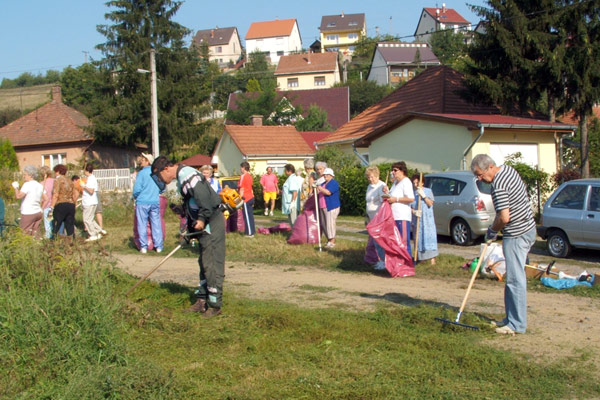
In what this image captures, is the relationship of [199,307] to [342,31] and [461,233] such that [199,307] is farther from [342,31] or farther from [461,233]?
[342,31]

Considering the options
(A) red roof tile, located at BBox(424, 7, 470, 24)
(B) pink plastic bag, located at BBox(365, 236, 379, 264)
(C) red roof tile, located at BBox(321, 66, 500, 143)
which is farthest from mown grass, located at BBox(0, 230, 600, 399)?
(A) red roof tile, located at BBox(424, 7, 470, 24)

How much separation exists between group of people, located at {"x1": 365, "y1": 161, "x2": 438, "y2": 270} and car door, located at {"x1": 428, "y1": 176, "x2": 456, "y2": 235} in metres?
3.68

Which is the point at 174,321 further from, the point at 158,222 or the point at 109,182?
the point at 109,182

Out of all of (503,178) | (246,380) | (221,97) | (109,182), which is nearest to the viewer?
(246,380)

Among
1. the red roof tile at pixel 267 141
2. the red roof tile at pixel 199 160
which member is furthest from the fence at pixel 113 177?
the red roof tile at pixel 199 160

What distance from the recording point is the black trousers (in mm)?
12141

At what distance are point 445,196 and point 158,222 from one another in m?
6.77

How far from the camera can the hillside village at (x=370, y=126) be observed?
1945 centimetres

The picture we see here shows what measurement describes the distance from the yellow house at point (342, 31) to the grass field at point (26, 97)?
5237 centimetres

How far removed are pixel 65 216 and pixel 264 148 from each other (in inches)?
927

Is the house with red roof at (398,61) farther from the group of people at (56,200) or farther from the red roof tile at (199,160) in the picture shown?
the group of people at (56,200)

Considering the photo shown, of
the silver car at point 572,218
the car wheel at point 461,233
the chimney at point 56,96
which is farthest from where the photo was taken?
the chimney at point 56,96

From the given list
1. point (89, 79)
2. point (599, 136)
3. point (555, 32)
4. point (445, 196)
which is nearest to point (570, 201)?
point (445, 196)

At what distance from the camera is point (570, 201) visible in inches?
466
